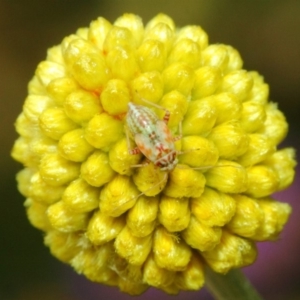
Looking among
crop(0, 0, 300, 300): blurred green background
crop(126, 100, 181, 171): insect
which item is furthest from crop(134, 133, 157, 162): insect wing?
crop(0, 0, 300, 300): blurred green background

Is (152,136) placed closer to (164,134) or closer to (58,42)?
(164,134)

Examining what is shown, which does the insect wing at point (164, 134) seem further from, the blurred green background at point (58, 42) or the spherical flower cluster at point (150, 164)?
the blurred green background at point (58, 42)

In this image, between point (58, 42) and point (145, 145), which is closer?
point (145, 145)

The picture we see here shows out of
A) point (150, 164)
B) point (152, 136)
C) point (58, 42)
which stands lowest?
point (150, 164)

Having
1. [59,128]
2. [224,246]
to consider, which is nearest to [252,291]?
[224,246]

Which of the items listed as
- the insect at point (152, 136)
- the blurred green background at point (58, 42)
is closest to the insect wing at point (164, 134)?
the insect at point (152, 136)

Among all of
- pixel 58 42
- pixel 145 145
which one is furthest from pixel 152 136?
pixel 58 42
